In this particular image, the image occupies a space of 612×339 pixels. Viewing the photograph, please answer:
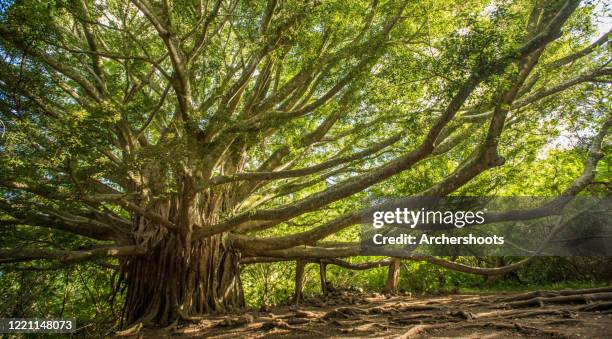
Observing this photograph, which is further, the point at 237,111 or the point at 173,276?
the point at 237,111

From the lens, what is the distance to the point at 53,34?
4.74 metres

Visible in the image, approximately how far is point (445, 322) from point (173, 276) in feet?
15.7

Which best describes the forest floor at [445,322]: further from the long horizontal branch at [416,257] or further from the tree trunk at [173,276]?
the tree trunk at [173,276]

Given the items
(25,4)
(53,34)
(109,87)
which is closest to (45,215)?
(109,87)

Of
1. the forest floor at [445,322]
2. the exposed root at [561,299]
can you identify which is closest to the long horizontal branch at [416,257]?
the forest floor at [445,322]

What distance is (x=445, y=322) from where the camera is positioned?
528cm

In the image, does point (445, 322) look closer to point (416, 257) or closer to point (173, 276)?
point (416, 257)

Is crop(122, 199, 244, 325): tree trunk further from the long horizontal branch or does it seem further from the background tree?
the long horizontal branch

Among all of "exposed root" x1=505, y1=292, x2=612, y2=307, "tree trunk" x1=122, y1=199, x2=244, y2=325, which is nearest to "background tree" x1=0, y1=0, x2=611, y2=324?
"tree trunk" x1=122, y1=199, x2=244, y2=325

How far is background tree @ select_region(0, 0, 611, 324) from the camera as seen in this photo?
4.54m

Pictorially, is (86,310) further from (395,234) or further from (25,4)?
(25,4)

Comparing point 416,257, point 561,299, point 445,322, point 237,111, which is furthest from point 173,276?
point 561,299

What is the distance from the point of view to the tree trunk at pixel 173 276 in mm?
6984

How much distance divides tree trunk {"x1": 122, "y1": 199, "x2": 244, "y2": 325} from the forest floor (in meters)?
0.81
